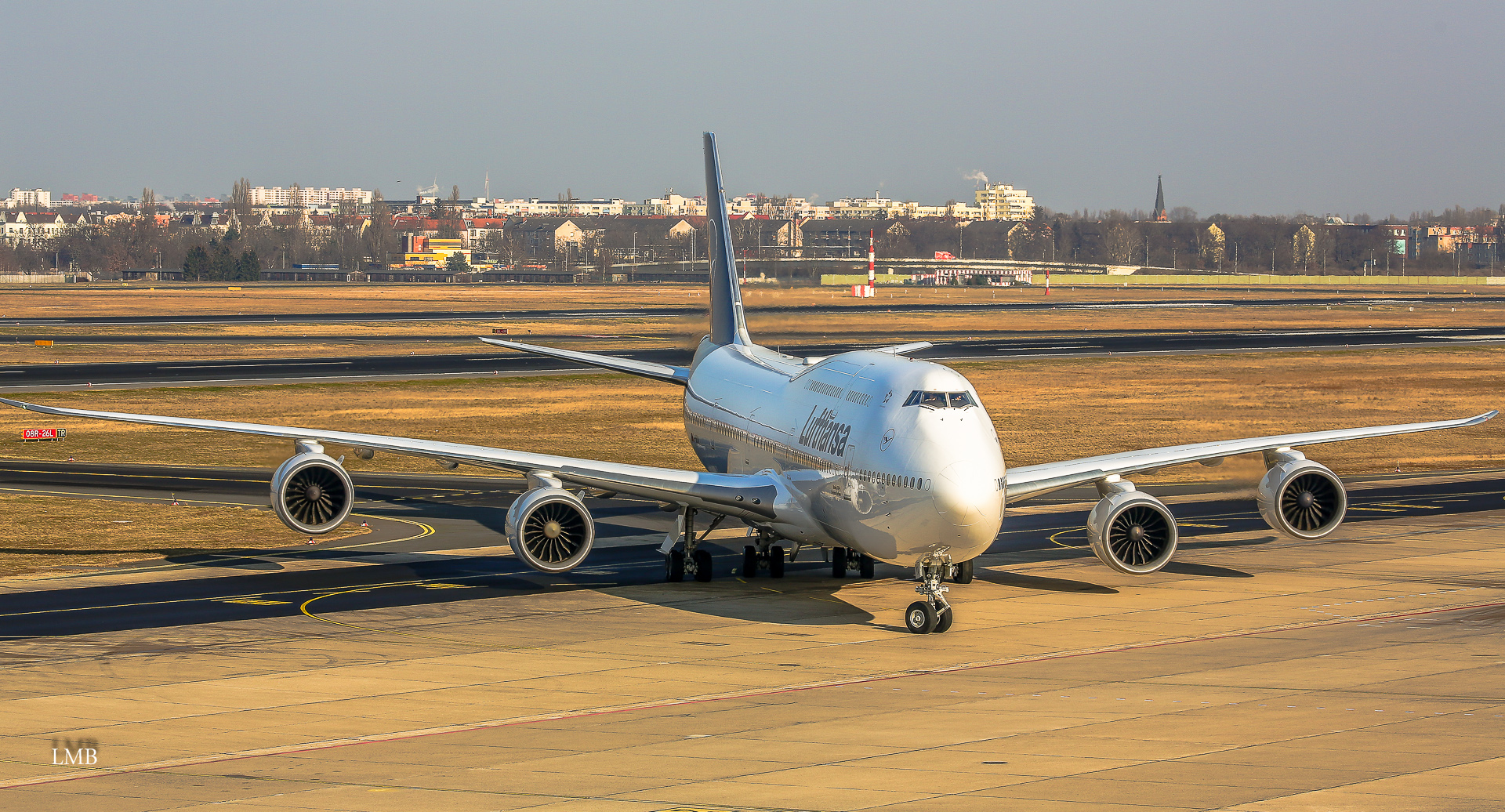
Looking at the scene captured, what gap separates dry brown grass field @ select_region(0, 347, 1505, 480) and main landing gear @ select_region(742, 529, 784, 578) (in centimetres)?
2077

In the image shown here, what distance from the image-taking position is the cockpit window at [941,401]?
104 feet

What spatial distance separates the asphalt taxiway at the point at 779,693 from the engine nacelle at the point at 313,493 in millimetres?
1902

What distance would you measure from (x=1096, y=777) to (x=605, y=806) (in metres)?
6.96

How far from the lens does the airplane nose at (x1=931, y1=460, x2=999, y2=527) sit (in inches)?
1190

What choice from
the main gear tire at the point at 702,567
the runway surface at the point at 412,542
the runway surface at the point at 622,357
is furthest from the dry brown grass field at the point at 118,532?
the runway surface at the point at 622,357

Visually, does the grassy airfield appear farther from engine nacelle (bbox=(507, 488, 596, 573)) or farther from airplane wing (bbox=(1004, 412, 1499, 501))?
engine nacelle (bbox=(507, 488, 596, 573))

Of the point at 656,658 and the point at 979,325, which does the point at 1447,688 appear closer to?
the point at 656,658

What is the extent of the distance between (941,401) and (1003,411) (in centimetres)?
4840

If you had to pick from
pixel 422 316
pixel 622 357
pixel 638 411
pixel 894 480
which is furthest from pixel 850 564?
pixel 422 316

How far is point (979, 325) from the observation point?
154m

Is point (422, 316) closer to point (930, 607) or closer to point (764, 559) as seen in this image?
point (764, 559)

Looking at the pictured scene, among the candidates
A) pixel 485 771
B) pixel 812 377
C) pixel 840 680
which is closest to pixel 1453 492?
pixel 812 377

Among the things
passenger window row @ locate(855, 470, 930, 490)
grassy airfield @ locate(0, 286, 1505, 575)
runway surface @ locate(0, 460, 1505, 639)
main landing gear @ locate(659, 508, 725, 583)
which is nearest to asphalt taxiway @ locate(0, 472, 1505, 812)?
runway surface @ locate(0, 460, 1505, 639)

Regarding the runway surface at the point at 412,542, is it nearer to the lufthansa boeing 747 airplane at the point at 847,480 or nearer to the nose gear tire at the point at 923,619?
the lufthansa boeing 747 airplane at the point at 847,480
